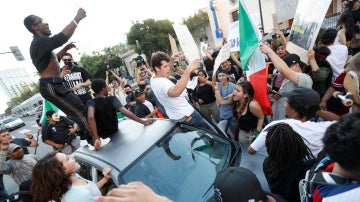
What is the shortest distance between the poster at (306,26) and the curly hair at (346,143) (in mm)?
1910

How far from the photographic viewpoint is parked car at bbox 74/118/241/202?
1.88m

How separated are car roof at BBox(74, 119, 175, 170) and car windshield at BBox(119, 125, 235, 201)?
78 mm

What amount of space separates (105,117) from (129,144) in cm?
67

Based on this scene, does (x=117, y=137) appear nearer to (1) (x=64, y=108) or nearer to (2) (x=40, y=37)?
(1) (x=64, y=108)

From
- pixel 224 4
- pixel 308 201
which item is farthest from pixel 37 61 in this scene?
pixel 224 4

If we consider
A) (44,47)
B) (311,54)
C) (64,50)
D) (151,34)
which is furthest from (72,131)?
(151,34)

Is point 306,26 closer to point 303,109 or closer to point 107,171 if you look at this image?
point 303,109

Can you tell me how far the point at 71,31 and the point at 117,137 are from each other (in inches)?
49.1

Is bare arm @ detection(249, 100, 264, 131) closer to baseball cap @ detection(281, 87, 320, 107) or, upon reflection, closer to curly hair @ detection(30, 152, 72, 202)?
baseball cap @ detection(281, 87, 320, 107)

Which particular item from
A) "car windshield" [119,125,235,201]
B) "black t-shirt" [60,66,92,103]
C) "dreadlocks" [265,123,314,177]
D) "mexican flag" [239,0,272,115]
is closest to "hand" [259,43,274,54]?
"mexican flag" [239,0,272,115]

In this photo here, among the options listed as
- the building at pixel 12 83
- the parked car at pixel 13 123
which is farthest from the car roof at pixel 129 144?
the building at pixel 12 83

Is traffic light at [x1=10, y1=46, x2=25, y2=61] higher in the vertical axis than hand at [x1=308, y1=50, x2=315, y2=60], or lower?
higher

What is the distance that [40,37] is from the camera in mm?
2441

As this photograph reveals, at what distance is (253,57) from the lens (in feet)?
10.1
